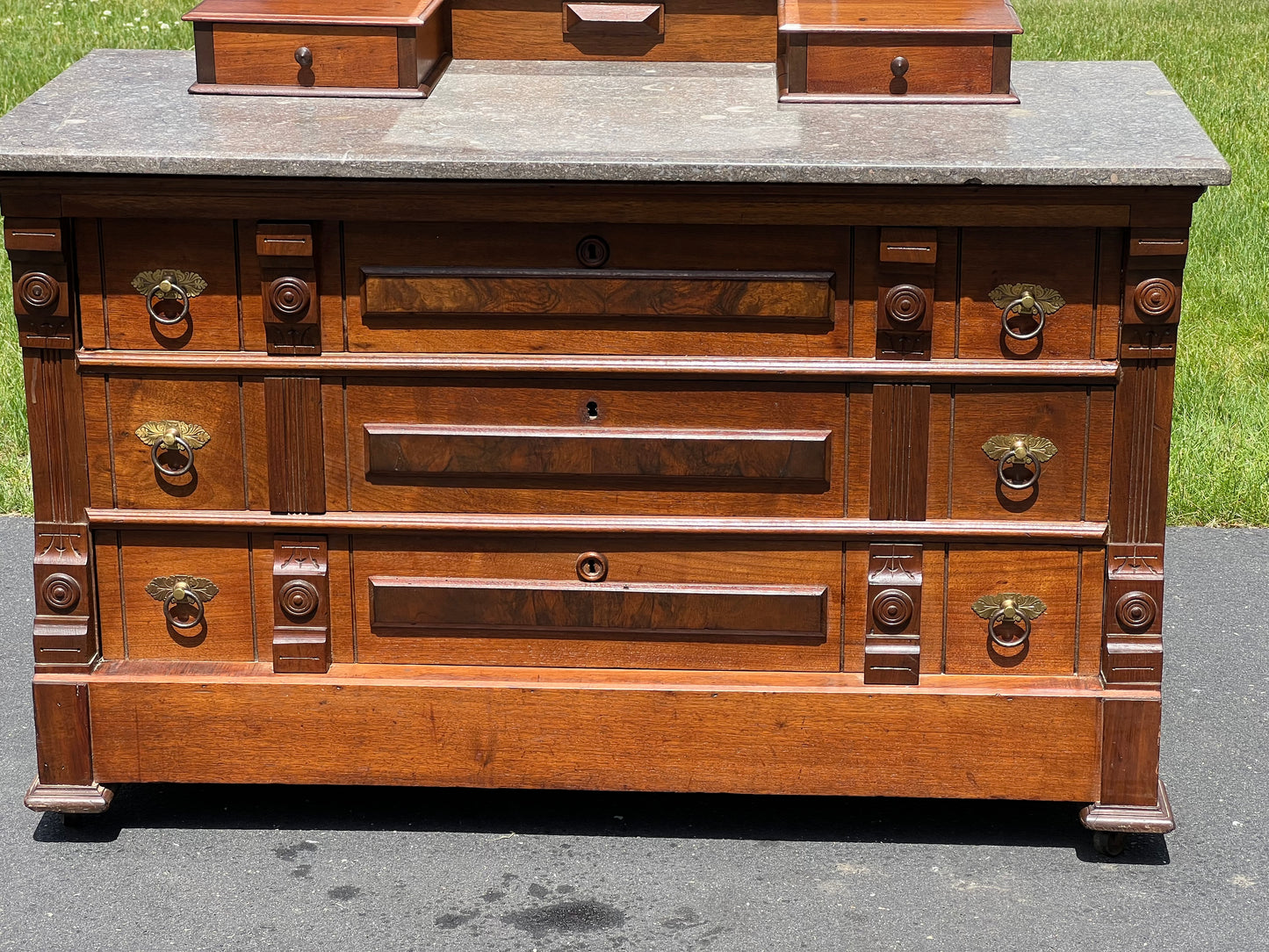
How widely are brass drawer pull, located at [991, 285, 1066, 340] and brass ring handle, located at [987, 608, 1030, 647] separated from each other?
0.51 metres

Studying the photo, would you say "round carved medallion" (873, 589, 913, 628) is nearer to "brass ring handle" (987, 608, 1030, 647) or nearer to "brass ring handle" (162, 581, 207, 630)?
"brass ring handle" (987, 608, 1030, 647)

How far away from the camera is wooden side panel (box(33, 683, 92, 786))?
3.21 meters

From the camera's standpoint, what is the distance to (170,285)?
10.0ft

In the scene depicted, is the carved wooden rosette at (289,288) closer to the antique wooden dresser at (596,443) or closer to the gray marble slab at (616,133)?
the antique wooden dresser at (596,443)

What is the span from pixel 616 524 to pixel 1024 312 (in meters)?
0.80

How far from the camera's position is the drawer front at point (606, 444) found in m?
3.10

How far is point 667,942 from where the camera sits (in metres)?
2.96

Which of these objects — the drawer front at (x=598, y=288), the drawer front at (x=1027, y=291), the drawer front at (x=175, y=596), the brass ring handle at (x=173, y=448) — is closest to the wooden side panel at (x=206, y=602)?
the drawer front at (x=175, y=596)

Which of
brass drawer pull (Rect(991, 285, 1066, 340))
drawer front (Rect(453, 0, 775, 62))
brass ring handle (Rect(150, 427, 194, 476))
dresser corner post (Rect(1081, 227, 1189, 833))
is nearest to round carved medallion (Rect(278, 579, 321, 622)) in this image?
brass ring handle (Rect(150, 427, 194, 476))

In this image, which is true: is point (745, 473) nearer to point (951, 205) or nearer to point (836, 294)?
point (836, 294)

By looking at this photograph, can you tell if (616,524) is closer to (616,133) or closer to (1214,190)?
(616,133)

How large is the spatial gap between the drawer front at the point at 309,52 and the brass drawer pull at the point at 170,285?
0.50m

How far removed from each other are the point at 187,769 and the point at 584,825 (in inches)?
29.2

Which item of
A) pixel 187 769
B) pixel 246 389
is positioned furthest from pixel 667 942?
pixel 246 389
